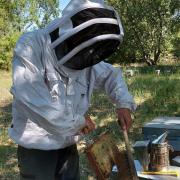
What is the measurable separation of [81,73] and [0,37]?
18833 millimetres

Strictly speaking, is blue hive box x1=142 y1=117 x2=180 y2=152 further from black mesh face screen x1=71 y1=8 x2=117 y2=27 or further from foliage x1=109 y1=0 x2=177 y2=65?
foliage x1=109 y1=0 x2=177 y2=65

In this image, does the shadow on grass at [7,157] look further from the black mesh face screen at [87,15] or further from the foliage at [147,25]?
the foliage at [147,25]

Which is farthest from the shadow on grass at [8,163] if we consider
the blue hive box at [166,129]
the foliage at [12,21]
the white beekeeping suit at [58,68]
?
the foliage at [12,21]

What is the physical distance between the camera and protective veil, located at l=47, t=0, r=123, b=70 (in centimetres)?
187

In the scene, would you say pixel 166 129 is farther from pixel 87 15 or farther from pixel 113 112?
pixel 113 112

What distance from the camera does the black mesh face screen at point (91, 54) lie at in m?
1.94

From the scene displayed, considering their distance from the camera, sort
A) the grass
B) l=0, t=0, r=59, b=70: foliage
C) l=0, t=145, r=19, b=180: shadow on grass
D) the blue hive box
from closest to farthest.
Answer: the blue hive box → l=0, t=145, r=19, b=180: shadow on grass → the grass → l=0, t=0, r=59, b=70: foliage

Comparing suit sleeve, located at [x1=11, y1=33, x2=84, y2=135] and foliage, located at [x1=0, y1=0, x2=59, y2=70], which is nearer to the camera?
suit sleeve, located at [x1=11, y1=33, x2=84, y2=135]

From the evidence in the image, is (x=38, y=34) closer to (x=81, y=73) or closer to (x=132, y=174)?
(x=81, y=73)

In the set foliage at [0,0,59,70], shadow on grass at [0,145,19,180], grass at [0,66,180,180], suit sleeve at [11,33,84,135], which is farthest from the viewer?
foliage at [0,0,59,70]

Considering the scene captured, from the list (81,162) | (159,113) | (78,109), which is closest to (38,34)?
(78,109)

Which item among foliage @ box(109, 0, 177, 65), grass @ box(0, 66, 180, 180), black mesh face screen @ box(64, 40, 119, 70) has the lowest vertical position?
grass @ box(0, 66, 180, 180)

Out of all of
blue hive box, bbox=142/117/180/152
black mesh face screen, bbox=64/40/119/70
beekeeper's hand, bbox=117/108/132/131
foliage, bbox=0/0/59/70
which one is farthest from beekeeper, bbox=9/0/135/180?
foliage, bbox=0/0/59/70

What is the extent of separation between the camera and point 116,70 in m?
2.39
